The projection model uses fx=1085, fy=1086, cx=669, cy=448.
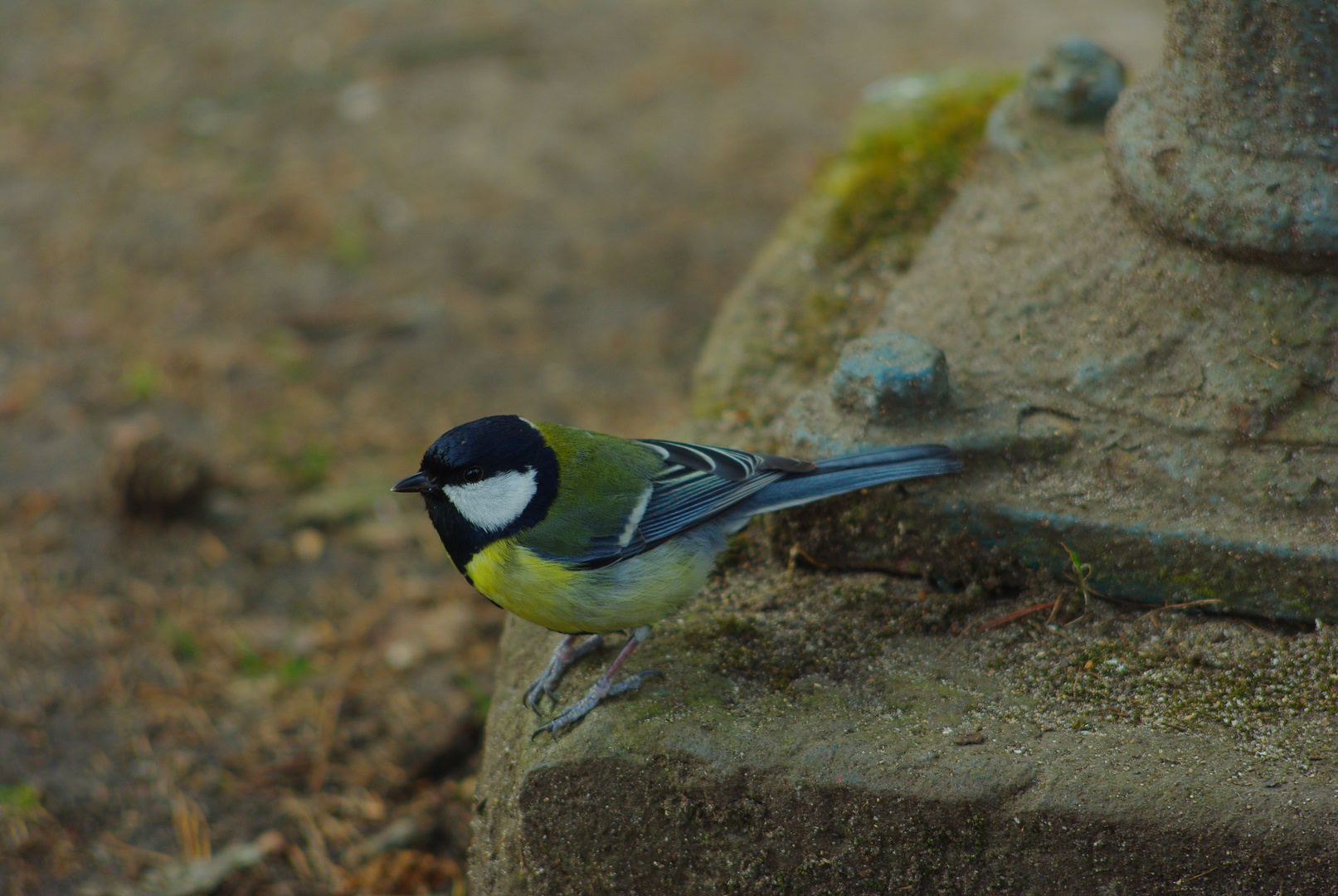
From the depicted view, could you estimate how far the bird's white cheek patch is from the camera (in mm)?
2518

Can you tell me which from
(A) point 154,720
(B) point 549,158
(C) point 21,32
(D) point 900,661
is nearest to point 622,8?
(B) point 549,158

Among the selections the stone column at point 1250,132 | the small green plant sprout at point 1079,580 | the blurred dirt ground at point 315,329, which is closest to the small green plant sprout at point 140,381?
the blurred dirt ground at point 315,329

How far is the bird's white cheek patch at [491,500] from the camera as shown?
2.52 metres

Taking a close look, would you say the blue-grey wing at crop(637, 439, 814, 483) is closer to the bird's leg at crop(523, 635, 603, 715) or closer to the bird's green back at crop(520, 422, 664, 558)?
the bird's green back at crop(520, 422, 664, 558)

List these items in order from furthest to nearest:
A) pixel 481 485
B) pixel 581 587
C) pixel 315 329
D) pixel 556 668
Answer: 1. pixel 315 329
2. pixel 556 668
3. pixel 481 485
4. pixel 581 587

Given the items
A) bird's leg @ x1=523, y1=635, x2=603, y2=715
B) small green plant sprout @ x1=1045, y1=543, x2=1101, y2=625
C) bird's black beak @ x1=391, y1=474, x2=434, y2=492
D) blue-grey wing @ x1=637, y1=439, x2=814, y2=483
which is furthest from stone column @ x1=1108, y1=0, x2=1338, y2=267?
bird's black beak @ x1=391, y1=474, x2=434, y2=492

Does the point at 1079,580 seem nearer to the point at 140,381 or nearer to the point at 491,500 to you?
the point at 491,500

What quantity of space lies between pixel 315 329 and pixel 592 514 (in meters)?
3.56

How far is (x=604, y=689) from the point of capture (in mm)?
2477

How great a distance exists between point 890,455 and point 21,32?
826 cm

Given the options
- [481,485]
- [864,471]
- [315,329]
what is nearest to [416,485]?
[481,485]

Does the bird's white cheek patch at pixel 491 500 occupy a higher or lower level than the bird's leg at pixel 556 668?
higher

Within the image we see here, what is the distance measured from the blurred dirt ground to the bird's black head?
1.29 m

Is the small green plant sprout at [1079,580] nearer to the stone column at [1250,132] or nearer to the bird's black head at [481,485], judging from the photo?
the stone column at [1250,132]
